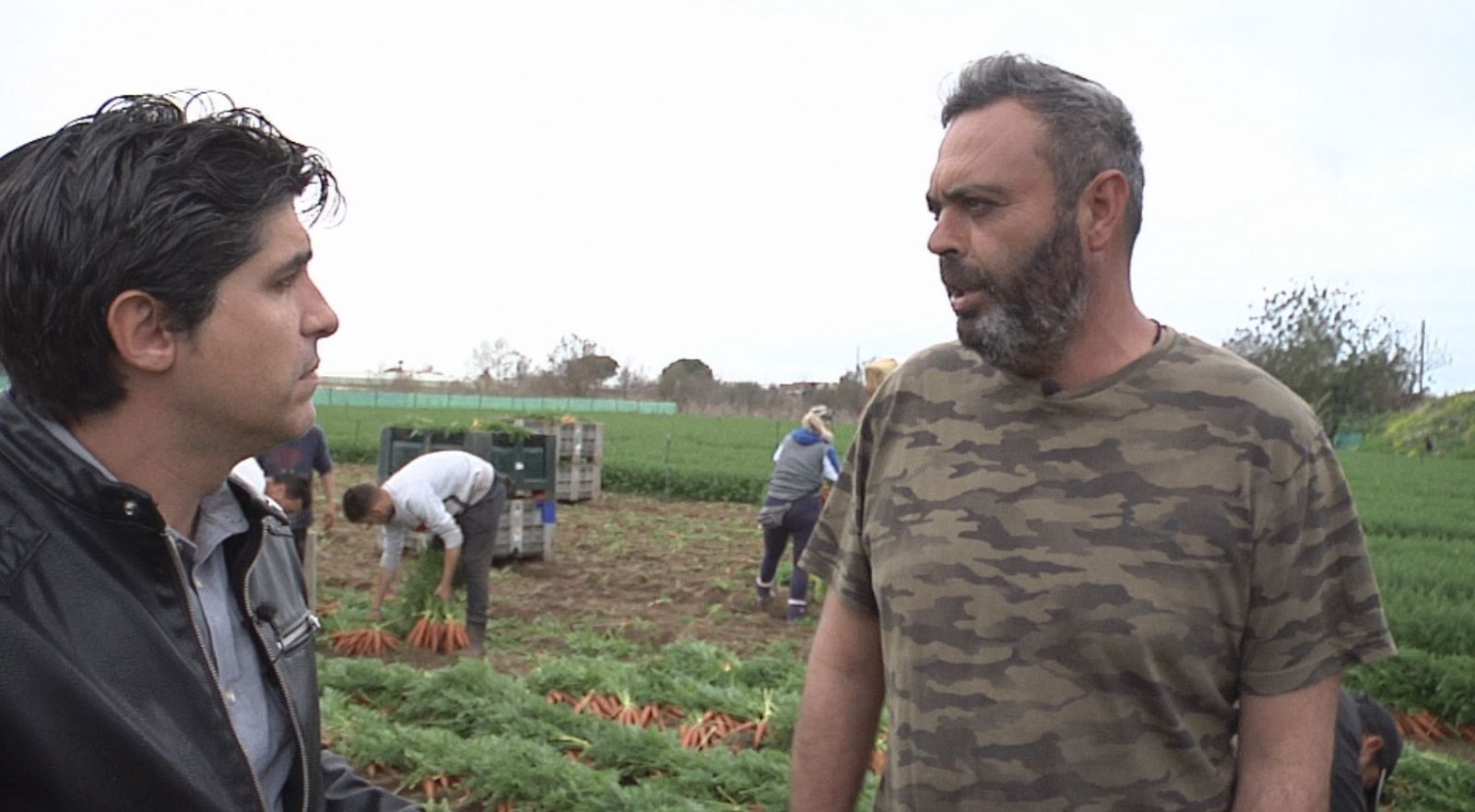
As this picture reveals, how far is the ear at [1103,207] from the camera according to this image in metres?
Answer: 1.97

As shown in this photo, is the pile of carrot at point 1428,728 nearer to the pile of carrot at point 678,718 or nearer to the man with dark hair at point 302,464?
the pile of carrot at point 678,718

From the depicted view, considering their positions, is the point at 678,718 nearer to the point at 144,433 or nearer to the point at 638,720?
the point at 638,720

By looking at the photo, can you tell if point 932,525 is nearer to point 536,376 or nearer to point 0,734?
point 0,734

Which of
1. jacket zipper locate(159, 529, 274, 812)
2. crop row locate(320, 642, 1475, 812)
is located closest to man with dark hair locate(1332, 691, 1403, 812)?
crop row locate(320, 642, 1475, 812)

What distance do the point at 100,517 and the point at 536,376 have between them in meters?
74.8

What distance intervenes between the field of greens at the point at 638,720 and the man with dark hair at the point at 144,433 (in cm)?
331

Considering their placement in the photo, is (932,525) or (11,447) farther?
(932,525)

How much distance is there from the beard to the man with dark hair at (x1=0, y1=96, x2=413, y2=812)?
108 cm

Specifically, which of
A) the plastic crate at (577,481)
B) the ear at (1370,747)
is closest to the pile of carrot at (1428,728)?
the ear at (1370,747)

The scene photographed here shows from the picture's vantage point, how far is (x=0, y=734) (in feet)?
3.98

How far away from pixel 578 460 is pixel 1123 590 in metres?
15.7

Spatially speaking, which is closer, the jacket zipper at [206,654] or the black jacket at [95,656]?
the black jacket at [95,656]

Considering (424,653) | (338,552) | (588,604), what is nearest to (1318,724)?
(424,653)

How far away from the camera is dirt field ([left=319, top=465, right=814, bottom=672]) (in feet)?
30.0
